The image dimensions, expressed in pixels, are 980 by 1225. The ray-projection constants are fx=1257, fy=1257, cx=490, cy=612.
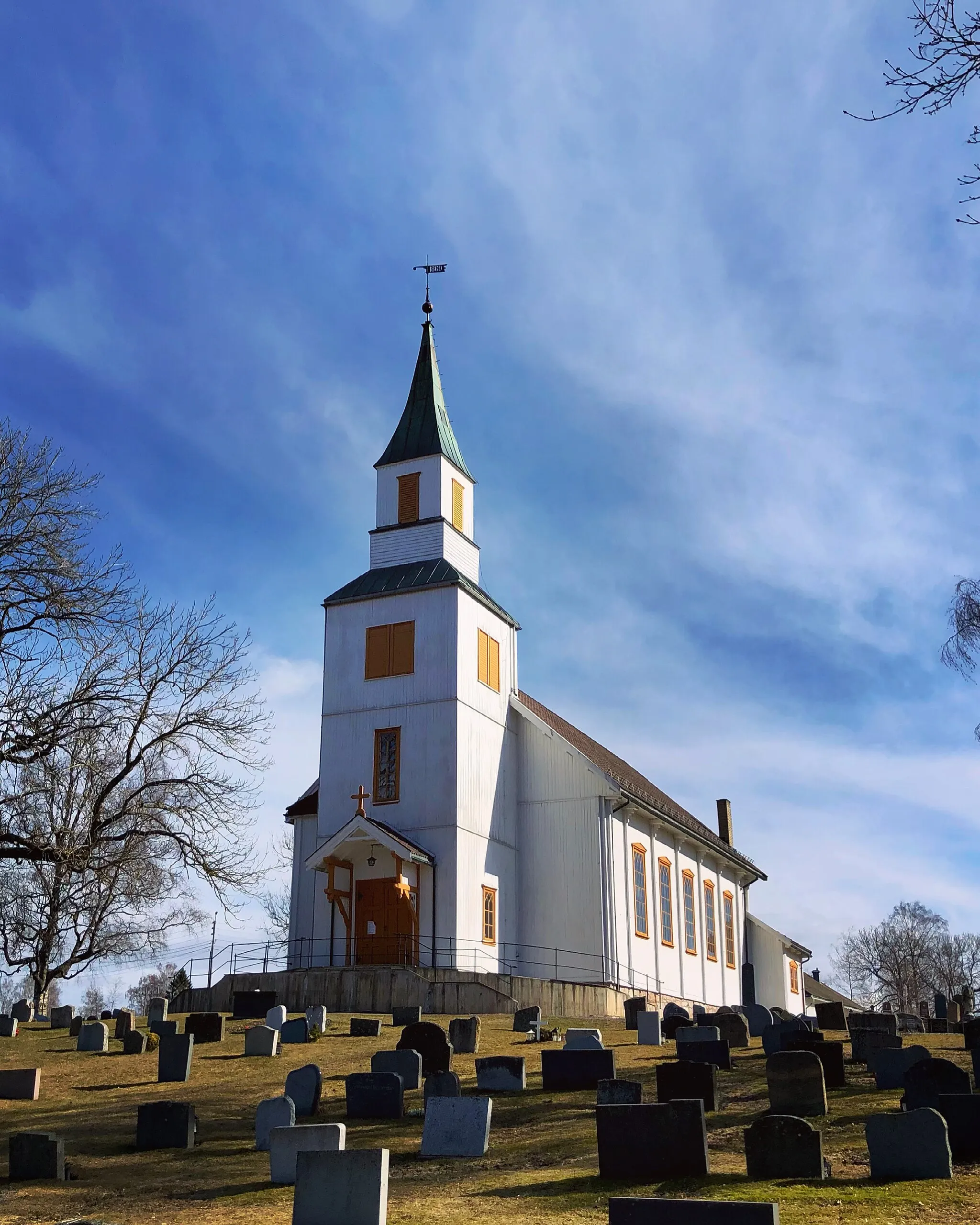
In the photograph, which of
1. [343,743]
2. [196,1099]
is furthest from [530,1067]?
[343,743]

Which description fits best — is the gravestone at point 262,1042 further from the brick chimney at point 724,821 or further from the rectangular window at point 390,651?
the brick chimney at point 724,821

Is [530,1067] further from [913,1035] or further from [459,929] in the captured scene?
[459,929]

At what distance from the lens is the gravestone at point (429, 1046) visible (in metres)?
18.6

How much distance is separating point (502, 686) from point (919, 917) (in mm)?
63578

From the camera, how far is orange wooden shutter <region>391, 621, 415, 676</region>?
35.2 meters

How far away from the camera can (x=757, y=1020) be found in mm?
23641

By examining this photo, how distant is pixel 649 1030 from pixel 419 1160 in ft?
34.2

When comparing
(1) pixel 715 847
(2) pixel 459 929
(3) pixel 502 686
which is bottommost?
(2) pixel 459 929

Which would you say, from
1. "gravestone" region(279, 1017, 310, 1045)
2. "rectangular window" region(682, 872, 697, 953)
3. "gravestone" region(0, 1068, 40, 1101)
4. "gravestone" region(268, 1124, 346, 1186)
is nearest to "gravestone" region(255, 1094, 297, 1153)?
"gravestone" region(268, 1124, 346, 1186)

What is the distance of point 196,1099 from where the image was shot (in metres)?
17.6

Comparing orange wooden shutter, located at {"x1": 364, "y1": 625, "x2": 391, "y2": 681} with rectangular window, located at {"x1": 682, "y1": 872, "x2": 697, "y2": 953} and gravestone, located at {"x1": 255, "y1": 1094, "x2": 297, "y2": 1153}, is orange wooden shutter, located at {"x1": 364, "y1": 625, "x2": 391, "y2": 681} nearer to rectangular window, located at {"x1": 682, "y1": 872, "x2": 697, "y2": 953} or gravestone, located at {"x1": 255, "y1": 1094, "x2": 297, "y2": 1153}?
rectangular window, located at {"x1": 682, "y1": 872, "x2": 697, "y2": 953}

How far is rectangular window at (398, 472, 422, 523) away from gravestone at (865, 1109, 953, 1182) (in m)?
28.2

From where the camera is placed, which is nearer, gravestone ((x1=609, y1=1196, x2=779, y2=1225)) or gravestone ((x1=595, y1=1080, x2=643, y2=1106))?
gravestone ((x1=609, y1=1196, x2=779, y2=1225))

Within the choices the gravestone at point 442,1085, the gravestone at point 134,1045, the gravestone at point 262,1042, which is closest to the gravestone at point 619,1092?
the gravestone at point 442,1085
